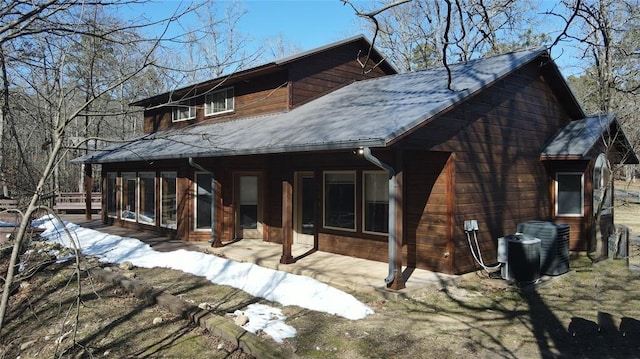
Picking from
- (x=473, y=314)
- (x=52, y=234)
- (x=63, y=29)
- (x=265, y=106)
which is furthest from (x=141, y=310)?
(x=52, y=234)

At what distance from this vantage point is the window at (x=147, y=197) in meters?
13.3

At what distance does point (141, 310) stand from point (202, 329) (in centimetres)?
141

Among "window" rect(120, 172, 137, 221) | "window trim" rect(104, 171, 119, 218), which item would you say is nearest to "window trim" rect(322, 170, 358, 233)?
"window" rect(120, 172, 137, 221)

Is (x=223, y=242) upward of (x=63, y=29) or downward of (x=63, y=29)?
downward

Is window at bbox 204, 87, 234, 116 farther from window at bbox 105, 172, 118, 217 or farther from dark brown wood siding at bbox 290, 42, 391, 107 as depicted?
window at bbox 105, 172, 118, 217

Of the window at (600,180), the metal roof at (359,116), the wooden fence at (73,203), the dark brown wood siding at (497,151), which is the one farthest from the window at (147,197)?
the window at (600,180)

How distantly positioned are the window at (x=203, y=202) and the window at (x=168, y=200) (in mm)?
873

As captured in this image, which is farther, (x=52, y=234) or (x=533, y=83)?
Result: (x=52, y=234)

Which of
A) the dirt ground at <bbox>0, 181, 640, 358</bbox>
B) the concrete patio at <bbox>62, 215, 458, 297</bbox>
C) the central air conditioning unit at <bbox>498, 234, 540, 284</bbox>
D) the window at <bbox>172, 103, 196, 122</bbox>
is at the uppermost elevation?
the window at <bbox>172, 103, 196, 122</bbox>

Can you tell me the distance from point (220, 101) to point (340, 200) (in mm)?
6204

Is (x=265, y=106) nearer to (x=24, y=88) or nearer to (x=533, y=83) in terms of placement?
(x=533, y=83)

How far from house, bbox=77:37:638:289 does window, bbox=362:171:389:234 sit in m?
0.02

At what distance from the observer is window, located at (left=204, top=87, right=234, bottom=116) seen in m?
13.3

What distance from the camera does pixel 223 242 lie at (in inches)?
435
